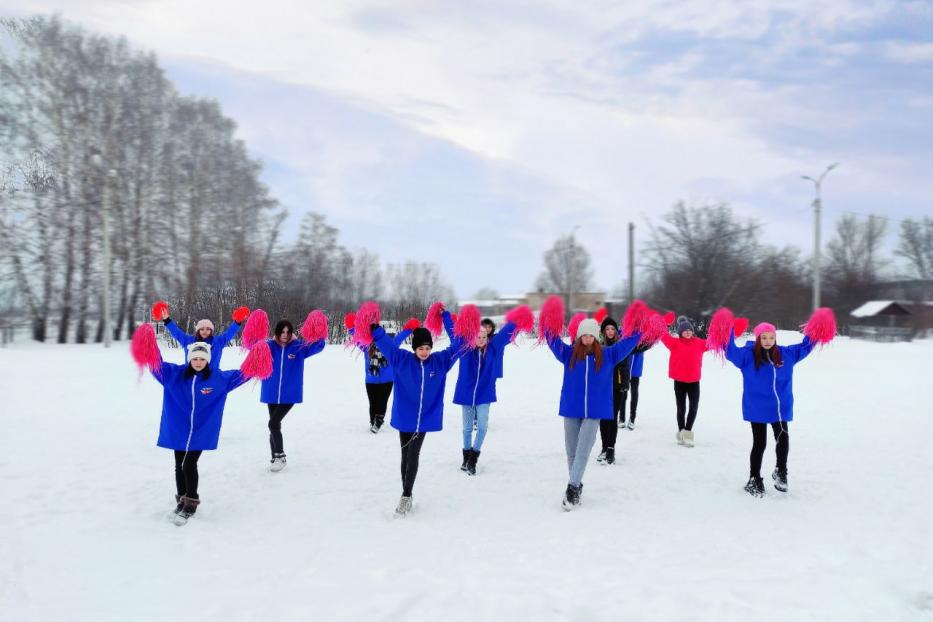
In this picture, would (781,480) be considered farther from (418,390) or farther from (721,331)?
(418,390)

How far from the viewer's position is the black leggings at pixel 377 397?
30.6 feet

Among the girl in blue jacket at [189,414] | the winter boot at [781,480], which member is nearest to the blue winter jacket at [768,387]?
the winter boot at [781,480]

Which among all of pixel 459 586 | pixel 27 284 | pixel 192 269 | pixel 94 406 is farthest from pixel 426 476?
pixel 27 284

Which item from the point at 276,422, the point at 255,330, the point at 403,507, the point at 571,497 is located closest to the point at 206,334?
the point at 255,330

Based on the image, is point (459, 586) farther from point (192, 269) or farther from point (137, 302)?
point (137, 302)

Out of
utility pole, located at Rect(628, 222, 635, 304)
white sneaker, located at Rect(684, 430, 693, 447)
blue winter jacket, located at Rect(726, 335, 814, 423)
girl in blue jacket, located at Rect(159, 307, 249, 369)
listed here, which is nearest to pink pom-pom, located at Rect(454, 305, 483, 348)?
blue winter jacket, located at Rect(726, 335, 814, 423)

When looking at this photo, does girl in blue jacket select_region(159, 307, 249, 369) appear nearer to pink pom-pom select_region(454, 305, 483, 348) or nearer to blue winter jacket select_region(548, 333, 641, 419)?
pink pom-pom select_region(454, 305, 483, 348)

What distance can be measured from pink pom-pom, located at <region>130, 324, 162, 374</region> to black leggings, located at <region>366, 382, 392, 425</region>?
167 inches

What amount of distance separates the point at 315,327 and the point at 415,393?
149cm

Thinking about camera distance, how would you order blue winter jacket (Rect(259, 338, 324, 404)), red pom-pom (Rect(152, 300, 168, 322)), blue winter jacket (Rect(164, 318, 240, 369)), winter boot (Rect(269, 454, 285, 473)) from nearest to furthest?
red pom-pom (Rect(152, 300, 168, 322))
blue winter jacket (Rect(259, 338, 324, 404))
winter boot (Rect(269, 454, 285, 473))
blue winter jacket (Rect(164, 318, 240, 369))

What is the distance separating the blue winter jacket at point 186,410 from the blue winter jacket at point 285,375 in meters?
1.50

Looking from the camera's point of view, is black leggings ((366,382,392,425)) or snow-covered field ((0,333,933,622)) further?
black leggings ((366,382,392,425))

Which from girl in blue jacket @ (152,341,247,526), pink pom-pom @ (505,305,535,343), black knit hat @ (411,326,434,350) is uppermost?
pink pom-pom @ (505,305,535,343)

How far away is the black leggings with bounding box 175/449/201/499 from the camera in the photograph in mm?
5391
